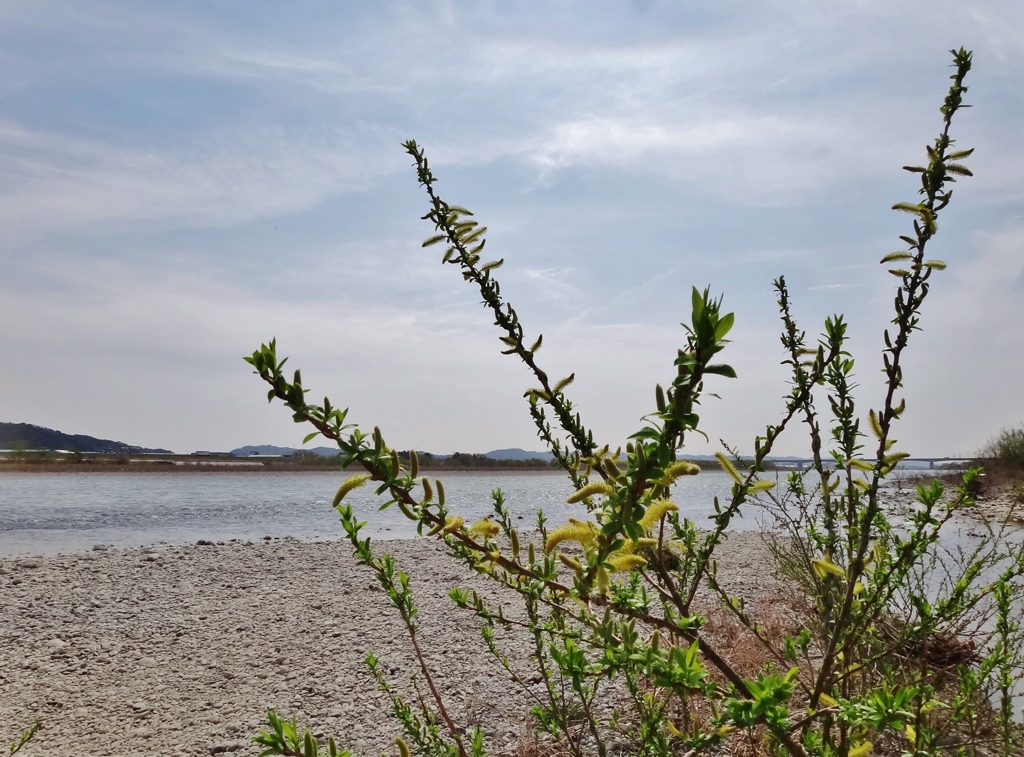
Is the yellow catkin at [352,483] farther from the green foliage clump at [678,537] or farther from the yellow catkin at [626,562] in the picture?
the yellow catkin at [626,562]

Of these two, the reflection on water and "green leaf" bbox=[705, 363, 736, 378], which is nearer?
"green leaf" bbox=[705, 363, 736, 378]

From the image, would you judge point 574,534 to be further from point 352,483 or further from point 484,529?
point 352,483

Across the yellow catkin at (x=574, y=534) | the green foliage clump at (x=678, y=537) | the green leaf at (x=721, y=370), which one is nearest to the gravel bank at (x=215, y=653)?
the green foliage clump at (x=678, y=537)

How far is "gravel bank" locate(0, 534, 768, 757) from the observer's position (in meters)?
3.72

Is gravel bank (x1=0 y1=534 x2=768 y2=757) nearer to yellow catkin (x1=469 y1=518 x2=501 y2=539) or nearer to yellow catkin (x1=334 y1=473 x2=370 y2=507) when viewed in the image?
yellow catkin (x1=469 y1=518 x2=501 y2=539)

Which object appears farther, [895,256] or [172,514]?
[172,514]

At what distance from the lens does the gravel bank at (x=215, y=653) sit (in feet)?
12.2

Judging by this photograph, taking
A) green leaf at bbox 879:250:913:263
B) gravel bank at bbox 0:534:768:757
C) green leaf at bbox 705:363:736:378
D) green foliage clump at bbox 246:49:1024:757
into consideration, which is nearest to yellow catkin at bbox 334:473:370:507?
green foliage clump at bbox 246:49:1024:757

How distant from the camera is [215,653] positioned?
512cm

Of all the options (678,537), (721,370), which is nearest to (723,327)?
(721,370)

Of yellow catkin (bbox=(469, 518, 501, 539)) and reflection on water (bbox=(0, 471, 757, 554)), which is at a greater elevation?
yellow catkin (bbox=(469, 518, 501, 539))

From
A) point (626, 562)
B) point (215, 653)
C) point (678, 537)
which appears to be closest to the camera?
→ point (626, 562)

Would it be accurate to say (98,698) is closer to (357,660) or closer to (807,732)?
(357,660)

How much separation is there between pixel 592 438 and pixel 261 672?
4.19 meters
